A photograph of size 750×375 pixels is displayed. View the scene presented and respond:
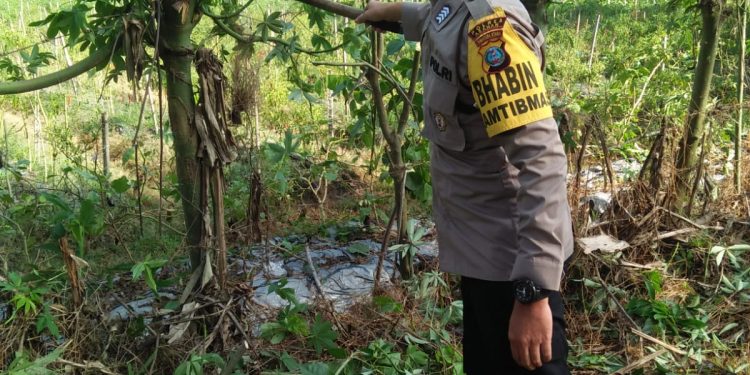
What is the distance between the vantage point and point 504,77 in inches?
54.6

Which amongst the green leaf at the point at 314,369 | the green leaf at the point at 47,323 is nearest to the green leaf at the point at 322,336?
the green leaf at the point at 314,369

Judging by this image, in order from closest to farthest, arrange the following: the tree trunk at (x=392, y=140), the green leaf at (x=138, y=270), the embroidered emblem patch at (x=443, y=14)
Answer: the embroidered emblem patch at (x=443, y=14), the green leaf at (x=138, y=270), the tree trunk at (x=392, y=140)

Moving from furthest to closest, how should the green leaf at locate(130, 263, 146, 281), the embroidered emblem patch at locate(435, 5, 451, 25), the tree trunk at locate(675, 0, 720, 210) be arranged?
the tree trunk at locate(675, 0, 720, 210) < the green leaf at locate(130, 263, 146, 281) < the embroidered emblem patch at locate(435, 5, 451, 25)

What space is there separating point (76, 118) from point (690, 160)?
481cm

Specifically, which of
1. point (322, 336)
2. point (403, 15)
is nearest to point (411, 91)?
point (403, 15)

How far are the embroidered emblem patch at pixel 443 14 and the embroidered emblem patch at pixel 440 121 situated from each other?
24 centimetres

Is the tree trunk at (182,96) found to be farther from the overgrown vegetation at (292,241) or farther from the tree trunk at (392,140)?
the tree trunk at (392,140)

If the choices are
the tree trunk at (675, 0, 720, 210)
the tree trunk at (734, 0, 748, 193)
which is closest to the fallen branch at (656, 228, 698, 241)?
the tree trunk at (675, 0, 720, 210)

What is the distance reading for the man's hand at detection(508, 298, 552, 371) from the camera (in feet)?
4.75

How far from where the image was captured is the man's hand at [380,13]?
217 centimetres

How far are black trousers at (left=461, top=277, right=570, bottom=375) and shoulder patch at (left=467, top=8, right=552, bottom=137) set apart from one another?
0.45 metres

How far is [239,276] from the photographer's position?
2873mm

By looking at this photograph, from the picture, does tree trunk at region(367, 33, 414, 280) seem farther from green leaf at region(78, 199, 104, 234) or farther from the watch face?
the watch face

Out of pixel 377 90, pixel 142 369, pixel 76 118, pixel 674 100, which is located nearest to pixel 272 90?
pixel 76 118
